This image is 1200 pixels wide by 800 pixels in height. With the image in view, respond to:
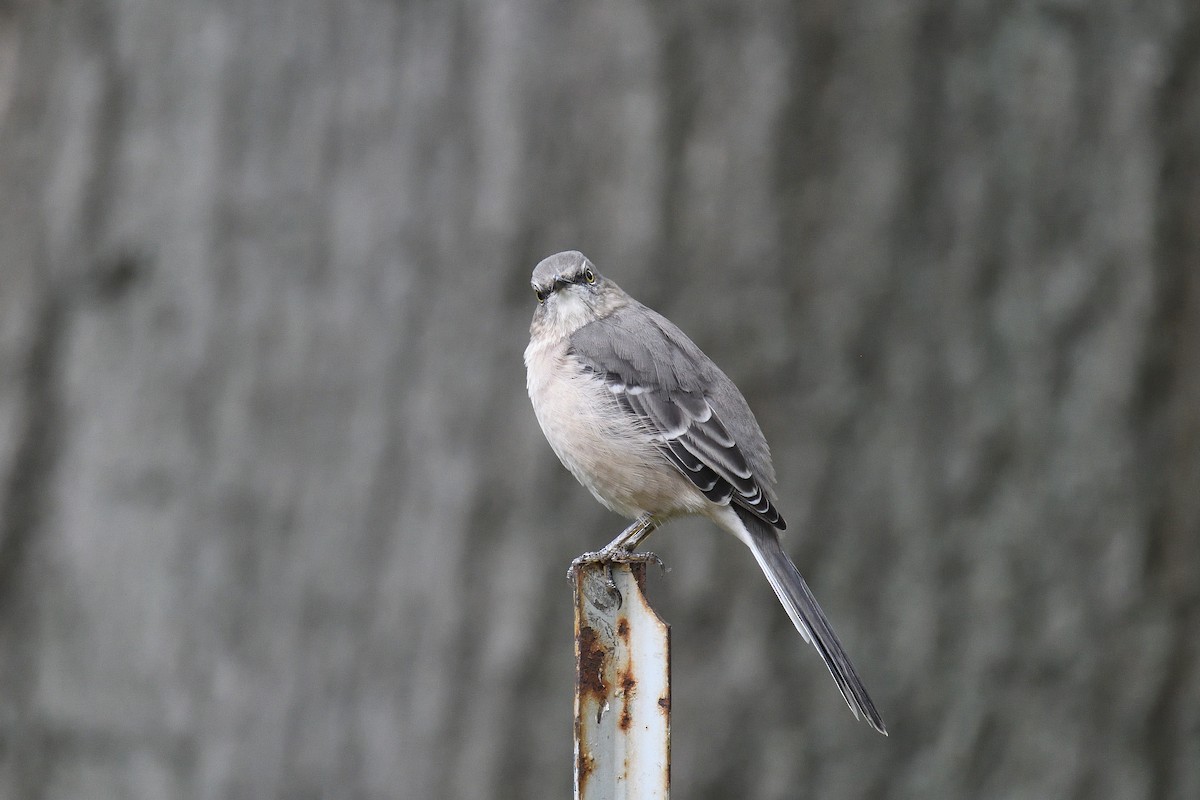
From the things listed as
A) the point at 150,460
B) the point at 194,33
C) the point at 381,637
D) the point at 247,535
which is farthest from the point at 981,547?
the point at 194,33

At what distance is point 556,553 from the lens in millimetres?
3197

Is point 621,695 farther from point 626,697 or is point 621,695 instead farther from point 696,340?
point 696,340

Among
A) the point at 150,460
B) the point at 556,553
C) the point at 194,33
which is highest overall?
the point at 194,33

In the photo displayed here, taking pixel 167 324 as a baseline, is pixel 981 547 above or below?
below

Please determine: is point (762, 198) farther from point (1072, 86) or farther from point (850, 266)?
point (1072, 86)

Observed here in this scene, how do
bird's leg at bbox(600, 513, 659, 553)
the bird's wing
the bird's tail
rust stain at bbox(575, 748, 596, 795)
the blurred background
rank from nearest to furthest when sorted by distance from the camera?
rust stain at bbox(575, 748, 596, 795) < the bird's tail < the bird's wing < bird's leg at bbox(600, 513, 659, 553) < the blurred background

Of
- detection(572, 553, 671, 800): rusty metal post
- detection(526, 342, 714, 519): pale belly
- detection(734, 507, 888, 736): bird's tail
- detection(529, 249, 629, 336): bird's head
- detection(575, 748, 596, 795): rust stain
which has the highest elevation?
detection(529, 249, 629, 336): bird's head

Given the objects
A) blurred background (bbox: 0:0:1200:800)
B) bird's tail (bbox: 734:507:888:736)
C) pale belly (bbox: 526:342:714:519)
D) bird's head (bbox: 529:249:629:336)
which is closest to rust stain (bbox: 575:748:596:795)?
bird's tail (bbox: 734:507:888:736)

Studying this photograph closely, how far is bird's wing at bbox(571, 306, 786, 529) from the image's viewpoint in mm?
2309

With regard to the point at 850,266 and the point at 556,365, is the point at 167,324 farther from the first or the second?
the point at 850,266

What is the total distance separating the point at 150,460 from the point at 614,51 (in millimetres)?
1925

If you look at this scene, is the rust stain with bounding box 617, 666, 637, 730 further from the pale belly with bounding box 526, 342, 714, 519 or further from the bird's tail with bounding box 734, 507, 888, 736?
the pale belly with bounding box 526, 342, 714, 519

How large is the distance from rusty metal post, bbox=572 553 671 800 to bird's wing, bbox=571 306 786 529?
3.18 ft

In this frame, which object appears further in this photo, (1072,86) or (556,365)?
(1072,86)
